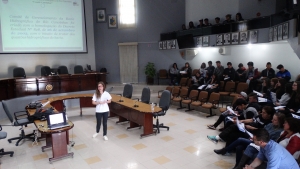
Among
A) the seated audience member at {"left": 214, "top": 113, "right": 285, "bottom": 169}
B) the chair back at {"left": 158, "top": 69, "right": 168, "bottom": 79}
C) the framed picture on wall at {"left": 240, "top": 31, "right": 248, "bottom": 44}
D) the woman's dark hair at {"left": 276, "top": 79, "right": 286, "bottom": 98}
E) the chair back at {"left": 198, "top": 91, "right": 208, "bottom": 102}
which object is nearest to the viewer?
the seated audience member at {"left": 214, "top": 113, "right": 285, "bottom": 169}

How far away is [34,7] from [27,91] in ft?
11.7

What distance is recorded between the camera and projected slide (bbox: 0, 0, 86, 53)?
890 centimetres

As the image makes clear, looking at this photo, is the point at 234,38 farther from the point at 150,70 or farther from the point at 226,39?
the point at 150,70

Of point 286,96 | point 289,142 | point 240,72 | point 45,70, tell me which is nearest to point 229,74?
point 240,72

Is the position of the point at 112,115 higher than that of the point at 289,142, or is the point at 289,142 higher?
the point at 289,142

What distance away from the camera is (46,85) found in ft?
28.6

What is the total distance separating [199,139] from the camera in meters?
5.36

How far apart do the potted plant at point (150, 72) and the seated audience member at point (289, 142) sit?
9.00 m

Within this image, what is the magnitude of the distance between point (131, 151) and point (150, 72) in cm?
772

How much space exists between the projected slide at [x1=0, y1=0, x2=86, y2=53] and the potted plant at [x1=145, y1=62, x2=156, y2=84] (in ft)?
11.7

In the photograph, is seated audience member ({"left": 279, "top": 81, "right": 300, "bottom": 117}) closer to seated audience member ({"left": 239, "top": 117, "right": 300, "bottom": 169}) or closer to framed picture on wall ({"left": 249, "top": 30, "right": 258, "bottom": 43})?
seated audience member ({"left": 239, "top": 117, "right": 300, "bottom": 169})

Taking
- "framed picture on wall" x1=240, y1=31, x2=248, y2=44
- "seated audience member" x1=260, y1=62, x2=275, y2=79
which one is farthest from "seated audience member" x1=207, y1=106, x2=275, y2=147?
"framed picture on wall" x1=240, y1=31, x2=248, y2=44

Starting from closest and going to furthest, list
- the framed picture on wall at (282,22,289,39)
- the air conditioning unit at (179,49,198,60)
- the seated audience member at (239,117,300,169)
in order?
the seated audience member at (239,117,300,169) < the framed picture on wall at (282,22,289,39) < the air conditioning unit at (179,49,198,60)

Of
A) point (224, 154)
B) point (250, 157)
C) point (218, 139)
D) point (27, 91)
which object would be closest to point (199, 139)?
point (218, 139)
